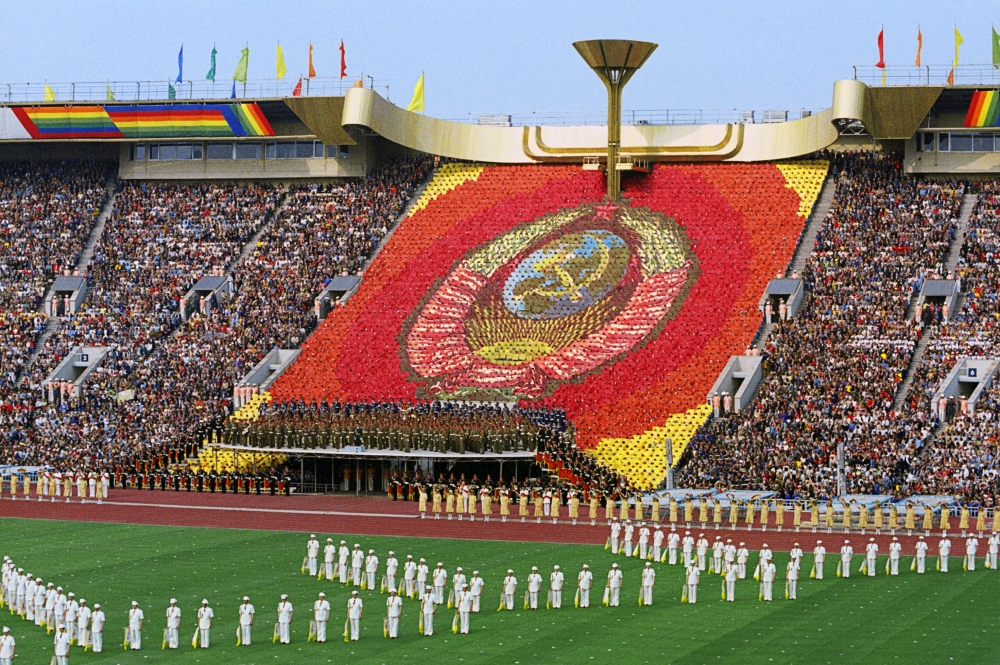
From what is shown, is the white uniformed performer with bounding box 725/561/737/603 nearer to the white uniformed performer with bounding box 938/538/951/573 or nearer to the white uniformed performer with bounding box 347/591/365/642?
the white uniformed performer with bounding box 938/538/951/573

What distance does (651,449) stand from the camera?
204 feet

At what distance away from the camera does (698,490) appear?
5816cm

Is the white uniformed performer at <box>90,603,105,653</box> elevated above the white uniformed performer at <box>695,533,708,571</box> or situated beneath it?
situated beneath

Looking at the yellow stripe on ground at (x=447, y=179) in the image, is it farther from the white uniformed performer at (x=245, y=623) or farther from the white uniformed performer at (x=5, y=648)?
the white uniformed performer at (x=5, y=648)

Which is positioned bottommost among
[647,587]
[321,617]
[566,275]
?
[321,617]

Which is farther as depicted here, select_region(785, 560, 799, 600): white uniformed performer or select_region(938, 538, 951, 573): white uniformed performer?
select_region(938, 538, 951, 573): white uniformed performer

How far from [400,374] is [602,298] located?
30.3 feet

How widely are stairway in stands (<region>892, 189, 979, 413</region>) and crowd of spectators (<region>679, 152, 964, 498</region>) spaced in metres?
0.27

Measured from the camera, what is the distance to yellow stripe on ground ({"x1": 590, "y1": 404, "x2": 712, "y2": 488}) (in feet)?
199

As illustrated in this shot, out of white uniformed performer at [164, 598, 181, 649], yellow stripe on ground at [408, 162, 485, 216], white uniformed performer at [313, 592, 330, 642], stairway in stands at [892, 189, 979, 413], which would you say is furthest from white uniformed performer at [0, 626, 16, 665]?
yellow stripe on ground at [408, 162, 485, 216]

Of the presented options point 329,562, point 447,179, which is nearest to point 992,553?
point 329,562

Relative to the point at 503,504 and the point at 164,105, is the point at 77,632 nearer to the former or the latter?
the point at 503,504

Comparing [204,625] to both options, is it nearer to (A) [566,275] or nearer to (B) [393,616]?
(B) [393,616]

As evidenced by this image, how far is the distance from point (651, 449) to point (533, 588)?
24.2 metres
